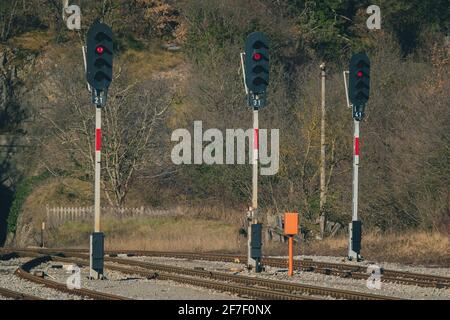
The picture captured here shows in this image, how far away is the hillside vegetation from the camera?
39.1m

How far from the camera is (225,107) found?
1978 inches

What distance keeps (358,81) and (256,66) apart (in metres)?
4.73

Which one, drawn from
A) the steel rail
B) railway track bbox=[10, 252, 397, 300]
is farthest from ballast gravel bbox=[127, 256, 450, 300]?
railway track bbox=[10, 252, 397, 300]

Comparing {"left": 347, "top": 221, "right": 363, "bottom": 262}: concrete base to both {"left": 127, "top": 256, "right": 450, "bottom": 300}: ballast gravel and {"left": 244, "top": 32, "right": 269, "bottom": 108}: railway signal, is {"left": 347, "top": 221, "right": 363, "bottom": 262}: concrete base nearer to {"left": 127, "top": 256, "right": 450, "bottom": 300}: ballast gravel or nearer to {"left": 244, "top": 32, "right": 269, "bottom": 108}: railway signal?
{"left": 127, "top": 256, "right": 450, "bottom": 300}: ballast gravel

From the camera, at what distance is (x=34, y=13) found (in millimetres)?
70375

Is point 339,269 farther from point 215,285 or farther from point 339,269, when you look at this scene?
point 215,285

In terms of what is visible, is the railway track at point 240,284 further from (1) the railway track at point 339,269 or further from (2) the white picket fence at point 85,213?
(2) the white picket fence at point 85,213

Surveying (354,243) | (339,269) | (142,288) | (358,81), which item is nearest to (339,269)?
(339,269)

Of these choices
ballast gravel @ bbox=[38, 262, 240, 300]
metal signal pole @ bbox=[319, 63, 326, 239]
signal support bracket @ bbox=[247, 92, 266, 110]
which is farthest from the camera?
metal signal pole @ bbox=[319, 63, 326, 239]

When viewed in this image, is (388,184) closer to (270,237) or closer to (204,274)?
→ (270,237)

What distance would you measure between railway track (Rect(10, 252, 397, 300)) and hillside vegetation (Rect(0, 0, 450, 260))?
31.0ft

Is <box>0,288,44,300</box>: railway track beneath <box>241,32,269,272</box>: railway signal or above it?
beneath

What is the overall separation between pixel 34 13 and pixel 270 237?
3726cm

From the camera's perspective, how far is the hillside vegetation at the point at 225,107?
1540 inches
